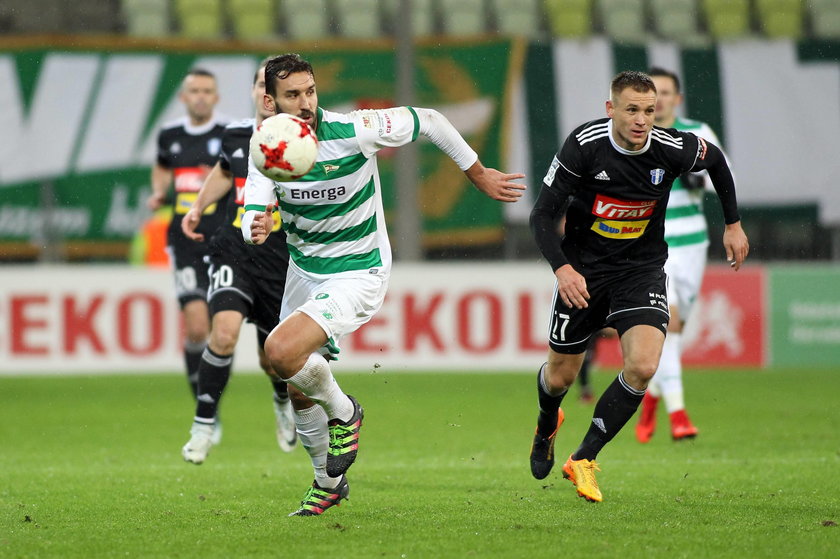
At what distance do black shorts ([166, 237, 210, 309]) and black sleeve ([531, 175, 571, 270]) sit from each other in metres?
3.60

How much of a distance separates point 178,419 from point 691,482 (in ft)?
18.3

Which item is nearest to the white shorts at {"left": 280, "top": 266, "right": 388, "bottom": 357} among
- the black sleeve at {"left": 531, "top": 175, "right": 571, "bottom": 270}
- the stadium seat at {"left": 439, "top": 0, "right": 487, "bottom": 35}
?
the black sleeve at {"left": 531, "top": 175, "right": 571, "bottom": 270}

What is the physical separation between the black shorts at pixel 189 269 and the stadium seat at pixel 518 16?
7.42 m

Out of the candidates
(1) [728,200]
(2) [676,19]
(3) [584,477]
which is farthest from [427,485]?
(2) [676,19]

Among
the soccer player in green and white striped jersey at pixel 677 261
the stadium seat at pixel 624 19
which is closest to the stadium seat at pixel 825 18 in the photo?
the stadium seat at pixel 624 19

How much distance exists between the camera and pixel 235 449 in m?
9.52

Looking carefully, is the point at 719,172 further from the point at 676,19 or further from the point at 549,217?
the point at 676,19

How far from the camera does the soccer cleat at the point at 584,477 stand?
6504 millimetres

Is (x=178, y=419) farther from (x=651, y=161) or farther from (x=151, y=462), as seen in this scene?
(x=651, y=161)

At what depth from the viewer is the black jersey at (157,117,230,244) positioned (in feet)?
32.1

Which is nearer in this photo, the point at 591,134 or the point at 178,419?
the point at 591,134

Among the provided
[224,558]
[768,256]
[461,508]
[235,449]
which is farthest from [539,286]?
[224,558]

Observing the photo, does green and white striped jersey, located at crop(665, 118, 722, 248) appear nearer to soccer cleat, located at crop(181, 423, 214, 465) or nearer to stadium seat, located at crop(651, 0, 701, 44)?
soccer cleat, located at crop(181, 423, 214, 465)

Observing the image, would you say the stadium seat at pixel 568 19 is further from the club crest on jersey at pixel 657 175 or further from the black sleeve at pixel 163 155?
the club crest on jersey at pixel 657 175
